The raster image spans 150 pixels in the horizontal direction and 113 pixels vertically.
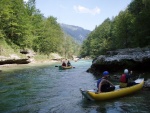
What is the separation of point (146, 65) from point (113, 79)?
15.7 feet

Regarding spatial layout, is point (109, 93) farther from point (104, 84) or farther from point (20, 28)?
point (20, 28)

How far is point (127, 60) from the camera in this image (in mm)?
22906

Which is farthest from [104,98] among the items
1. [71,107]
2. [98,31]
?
[98,31]

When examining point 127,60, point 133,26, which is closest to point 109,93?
point 127,60

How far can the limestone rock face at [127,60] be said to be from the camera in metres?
22.2

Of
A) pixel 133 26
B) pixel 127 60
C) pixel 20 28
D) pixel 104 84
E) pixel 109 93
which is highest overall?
pixel 20 28

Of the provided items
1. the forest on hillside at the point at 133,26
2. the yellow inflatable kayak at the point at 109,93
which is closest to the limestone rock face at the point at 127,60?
the forest on hillside at the point at 133,26

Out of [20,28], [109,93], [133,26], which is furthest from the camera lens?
[20,28]

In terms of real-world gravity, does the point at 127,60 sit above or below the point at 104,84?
above

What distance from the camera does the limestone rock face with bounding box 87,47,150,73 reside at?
2225 centimetres

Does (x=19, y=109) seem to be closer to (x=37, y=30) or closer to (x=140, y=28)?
(x=140, y=28)

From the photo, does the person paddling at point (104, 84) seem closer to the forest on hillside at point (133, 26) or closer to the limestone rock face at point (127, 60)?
the limestone rock face at point (127, 60)

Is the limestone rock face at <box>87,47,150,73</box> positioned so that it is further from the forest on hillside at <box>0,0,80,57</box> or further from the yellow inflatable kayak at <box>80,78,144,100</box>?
the forest on hillside at <box>0,0,80,57</box>

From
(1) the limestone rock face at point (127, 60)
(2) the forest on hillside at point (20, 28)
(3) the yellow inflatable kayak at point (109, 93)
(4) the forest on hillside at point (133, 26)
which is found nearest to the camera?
(3) the yellow inflatable kayak at point (109, 93)
